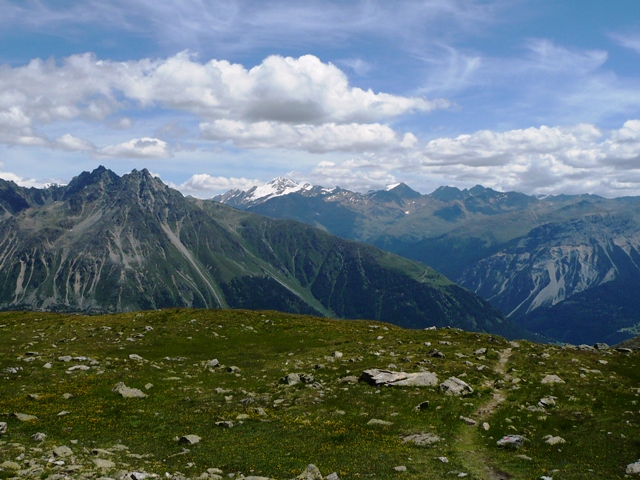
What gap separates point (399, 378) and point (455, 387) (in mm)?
4412

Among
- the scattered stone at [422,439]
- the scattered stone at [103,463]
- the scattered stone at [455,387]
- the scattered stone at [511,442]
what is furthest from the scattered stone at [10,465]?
the scattered stone at [455,387]

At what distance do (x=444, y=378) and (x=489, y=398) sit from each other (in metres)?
5.05

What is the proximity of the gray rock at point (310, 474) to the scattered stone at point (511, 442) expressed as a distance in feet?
Result: 37.2

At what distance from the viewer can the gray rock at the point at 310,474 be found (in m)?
20.2

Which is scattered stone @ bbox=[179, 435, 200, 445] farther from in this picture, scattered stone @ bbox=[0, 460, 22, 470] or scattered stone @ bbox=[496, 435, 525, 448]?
scattered stone @ bbox=[496, 435, 525, 448]

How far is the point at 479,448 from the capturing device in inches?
989

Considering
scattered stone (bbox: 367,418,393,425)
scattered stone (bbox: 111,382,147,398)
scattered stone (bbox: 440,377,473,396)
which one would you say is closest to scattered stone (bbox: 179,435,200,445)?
scattered stone (bbox: 111,382,147,398)

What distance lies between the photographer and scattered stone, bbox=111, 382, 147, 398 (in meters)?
32.1

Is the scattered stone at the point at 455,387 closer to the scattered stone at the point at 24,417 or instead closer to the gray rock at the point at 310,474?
the gray rock at the point at 310,474

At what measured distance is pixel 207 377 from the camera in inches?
1524

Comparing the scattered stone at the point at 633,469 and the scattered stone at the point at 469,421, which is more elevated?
the scattered stone at the point at 633,469

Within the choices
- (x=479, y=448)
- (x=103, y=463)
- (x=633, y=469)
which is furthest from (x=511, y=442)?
(x=103, y=463)

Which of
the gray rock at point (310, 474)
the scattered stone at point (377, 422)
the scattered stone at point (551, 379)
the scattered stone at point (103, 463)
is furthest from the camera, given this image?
the scattered stone at point (551, 379)

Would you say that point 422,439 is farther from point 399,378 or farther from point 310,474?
point 399,378
